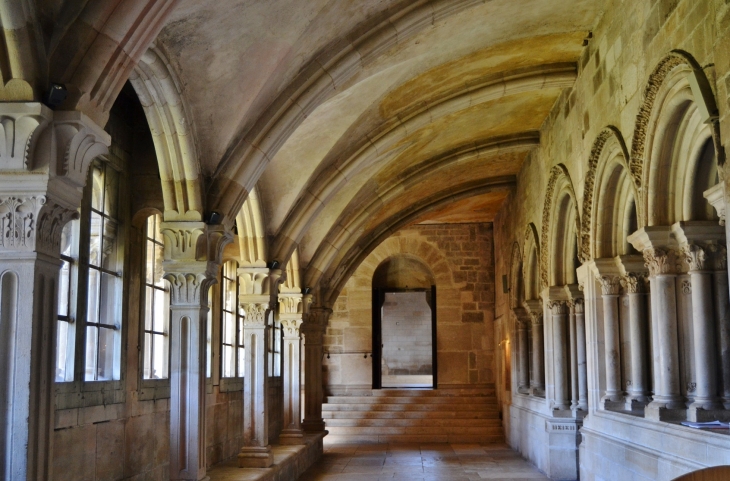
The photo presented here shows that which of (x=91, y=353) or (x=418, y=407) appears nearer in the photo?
(x=91, y=353)

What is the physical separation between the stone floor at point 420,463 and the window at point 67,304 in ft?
14.2

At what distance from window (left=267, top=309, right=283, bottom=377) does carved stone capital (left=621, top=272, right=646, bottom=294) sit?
690 centimetres

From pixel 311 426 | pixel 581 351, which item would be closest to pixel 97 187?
pixel 581 351

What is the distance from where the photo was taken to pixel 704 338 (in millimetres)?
5293

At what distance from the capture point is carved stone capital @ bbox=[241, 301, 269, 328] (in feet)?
27.2

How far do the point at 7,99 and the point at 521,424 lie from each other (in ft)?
33.8

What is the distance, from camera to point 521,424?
40.2ft

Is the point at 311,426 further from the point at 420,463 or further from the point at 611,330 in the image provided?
the point at 611,330

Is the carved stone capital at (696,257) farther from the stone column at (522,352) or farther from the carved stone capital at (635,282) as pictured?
the stone column at (522,352)

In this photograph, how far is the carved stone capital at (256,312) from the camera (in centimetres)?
830

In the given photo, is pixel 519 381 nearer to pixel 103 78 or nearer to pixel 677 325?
pixel 677 325

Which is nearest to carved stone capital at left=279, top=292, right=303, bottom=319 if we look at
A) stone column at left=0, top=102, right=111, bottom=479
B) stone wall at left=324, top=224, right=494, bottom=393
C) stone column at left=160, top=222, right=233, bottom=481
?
stone column at left=160, top=222, right=233, bottom=481

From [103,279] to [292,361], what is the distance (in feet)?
15.9

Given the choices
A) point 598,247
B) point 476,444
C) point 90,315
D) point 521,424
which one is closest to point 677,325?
point 598,247
